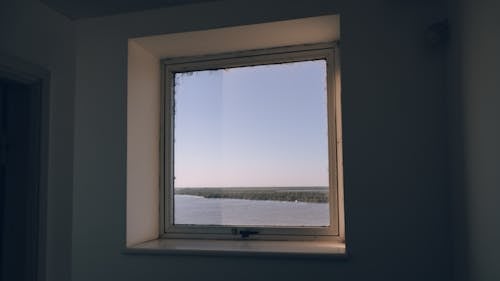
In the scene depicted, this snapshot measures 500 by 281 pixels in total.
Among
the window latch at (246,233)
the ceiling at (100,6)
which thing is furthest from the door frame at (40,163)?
the window latch at (246,233)

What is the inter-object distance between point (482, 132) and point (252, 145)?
1400 mm

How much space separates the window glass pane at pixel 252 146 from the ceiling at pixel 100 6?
58 centimetres

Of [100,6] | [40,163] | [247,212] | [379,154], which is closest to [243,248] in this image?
[247,212]

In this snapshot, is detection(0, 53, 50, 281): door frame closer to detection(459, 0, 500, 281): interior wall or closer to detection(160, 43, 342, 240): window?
detection(160, 43, 342, 240): window

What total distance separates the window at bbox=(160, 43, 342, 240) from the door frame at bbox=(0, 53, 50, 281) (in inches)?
35.9

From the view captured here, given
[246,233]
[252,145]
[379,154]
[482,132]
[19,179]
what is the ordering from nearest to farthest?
[482,132], [19,179], [379,154], [246,233], [252,145]

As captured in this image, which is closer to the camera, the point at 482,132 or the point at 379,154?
the point at 482,132

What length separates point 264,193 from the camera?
280 centimetres

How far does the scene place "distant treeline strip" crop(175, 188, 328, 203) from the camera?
2695 mm

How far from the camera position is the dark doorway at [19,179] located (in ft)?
6.69

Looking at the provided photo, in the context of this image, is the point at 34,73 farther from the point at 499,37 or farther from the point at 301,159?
the point at 499,37

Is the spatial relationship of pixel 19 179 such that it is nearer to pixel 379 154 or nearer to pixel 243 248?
pixel 243 248

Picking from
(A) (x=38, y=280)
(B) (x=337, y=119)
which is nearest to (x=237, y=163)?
(B) (x=337, y=119)

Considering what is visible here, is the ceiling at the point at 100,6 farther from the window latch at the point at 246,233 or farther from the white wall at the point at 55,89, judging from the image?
the window latch at the point at 246,233
